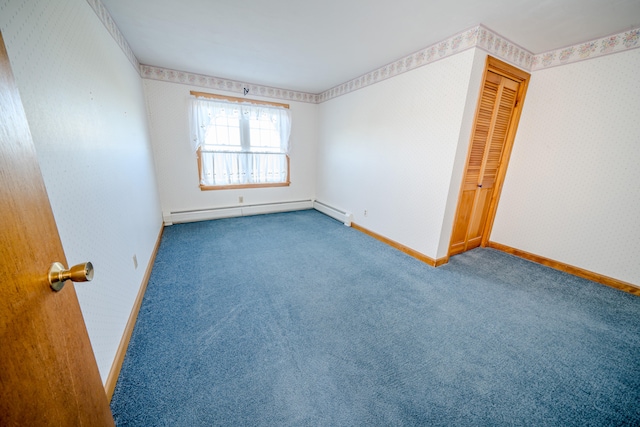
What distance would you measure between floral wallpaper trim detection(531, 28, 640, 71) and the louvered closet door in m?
0.32

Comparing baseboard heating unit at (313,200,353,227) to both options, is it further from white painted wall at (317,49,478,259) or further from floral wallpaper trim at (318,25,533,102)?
floral wallpaper trim at (318,25,533,102)

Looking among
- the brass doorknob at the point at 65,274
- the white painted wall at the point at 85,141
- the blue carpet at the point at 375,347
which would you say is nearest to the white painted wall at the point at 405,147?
the blue carpet at the point at 375,347

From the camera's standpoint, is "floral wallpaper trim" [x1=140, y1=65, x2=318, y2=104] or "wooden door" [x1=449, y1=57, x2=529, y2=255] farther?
"floral wallpaper trim" [x1=140, y1=65, x2=318, y2=104]

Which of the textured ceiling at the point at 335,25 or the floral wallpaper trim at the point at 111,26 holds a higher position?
the textured ceiling at the point at 335,25

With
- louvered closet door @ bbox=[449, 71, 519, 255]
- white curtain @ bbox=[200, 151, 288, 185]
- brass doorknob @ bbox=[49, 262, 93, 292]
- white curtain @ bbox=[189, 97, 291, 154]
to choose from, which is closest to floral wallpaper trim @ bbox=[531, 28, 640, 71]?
louvered closet door @ bbox=[449, 71, 519, 255]

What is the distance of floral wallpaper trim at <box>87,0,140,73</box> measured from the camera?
1712 millimetres

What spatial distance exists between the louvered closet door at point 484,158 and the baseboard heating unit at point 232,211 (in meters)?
2.99

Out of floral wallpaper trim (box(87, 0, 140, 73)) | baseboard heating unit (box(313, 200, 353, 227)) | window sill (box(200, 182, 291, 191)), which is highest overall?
floral wallpaper trim (box(87, 0, 140, 73))

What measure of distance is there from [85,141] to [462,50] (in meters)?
3.04

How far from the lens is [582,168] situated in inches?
94.8

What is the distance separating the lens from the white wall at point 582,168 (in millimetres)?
2143

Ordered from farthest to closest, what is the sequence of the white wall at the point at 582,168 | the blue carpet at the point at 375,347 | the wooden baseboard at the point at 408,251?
the wooden baseboard at the point at 408,251
the white wall at the point at 582,168
the blue carpet at the point at 375,347

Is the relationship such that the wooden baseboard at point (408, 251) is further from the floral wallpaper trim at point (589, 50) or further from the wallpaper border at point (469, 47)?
the floral wallpaper trim at point (589, 50)

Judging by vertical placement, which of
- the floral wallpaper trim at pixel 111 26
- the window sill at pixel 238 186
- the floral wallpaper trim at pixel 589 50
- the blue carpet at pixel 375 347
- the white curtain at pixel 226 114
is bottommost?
the blue carpet at pixel 375 347
